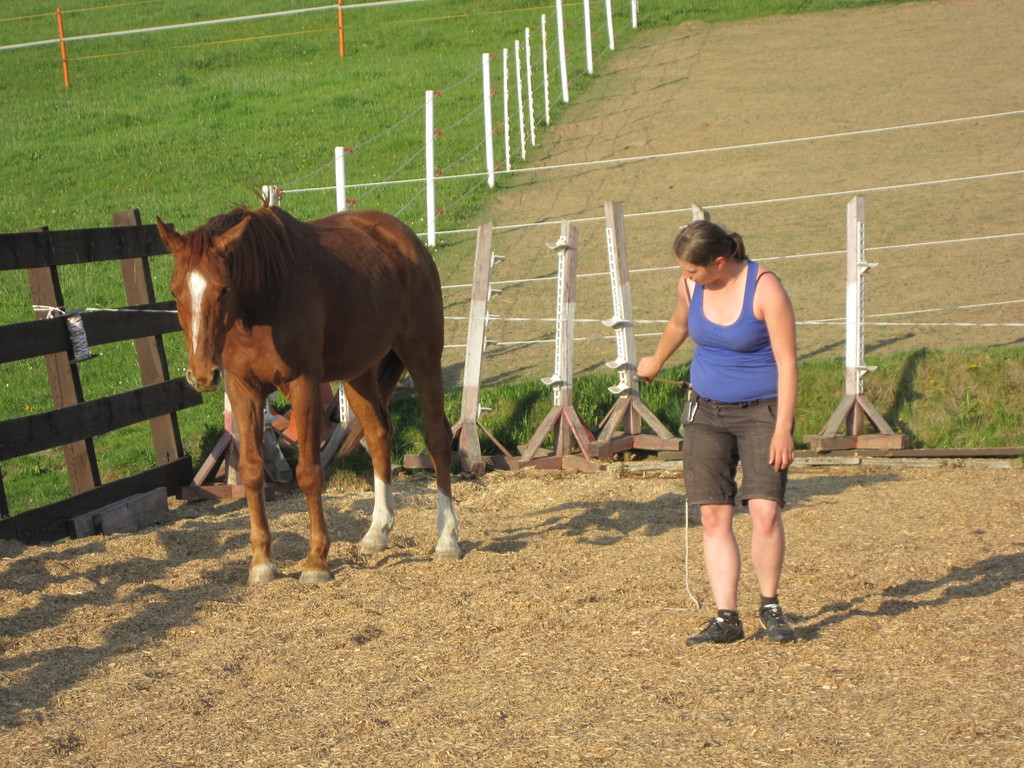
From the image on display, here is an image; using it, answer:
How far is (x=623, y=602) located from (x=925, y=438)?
13.0ft

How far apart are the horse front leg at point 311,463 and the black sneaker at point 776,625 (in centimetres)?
223

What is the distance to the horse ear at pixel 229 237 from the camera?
4965 millimetres

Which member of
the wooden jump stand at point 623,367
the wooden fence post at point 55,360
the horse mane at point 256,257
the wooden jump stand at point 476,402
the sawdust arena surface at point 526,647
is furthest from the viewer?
the wooden jump stand at point 623,367

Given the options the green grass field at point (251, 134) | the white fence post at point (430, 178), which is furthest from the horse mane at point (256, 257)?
the white fence post at point (430, 178)

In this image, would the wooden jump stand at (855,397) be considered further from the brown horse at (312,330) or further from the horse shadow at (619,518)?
the brown horse at (312,330)

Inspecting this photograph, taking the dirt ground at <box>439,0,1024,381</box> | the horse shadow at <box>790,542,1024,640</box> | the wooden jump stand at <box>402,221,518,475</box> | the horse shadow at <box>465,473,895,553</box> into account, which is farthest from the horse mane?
the dirt ground at <box>439,0,1024,381</box>

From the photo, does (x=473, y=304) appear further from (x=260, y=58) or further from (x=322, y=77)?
(x=260, y=58)

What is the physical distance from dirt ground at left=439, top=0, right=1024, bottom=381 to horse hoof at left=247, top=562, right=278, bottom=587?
167 inches

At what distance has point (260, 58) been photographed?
84.3 feet

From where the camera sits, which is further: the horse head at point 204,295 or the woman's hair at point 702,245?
the horse head at point 204,295

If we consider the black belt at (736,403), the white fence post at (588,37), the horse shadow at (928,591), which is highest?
the white fence post at (588,37)

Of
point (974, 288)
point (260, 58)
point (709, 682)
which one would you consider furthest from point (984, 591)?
point (260, 58)

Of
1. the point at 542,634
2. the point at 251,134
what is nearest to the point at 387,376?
the point at 542,634

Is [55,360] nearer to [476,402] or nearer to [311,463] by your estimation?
[311,463]
